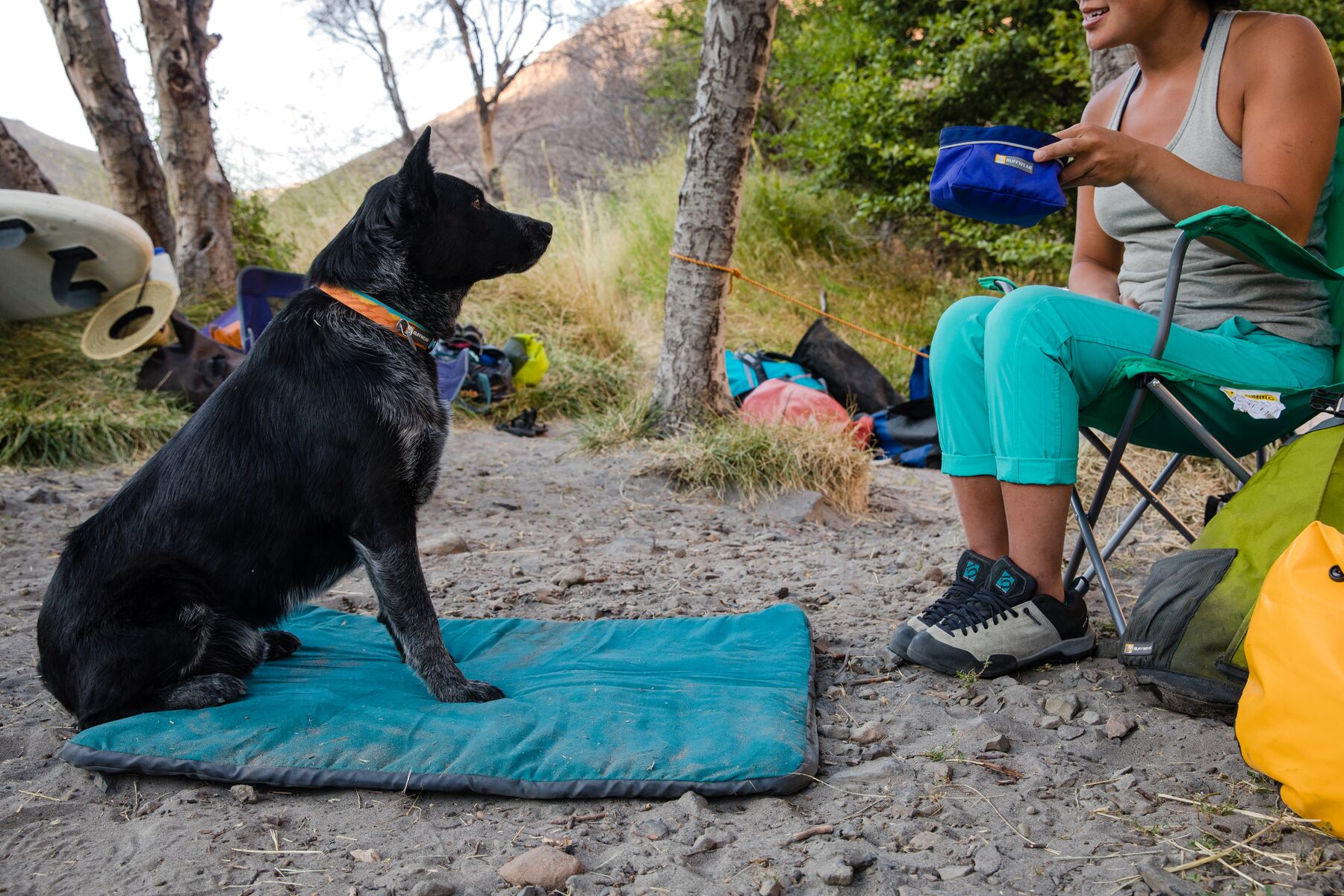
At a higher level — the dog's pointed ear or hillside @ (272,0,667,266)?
hillside @ (272,0,667,266)

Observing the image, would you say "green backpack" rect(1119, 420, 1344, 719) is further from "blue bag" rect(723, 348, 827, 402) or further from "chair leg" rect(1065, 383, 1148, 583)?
"blue bag" rect(723, 348, 827, 402)

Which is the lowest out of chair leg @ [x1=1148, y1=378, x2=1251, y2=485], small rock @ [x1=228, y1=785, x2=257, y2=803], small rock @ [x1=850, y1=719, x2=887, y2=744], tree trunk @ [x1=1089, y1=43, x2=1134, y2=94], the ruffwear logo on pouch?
small rock @ [x1=850, y1=719, x2=887, y2=744]

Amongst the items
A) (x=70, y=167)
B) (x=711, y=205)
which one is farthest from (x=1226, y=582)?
(x=70, y=167)

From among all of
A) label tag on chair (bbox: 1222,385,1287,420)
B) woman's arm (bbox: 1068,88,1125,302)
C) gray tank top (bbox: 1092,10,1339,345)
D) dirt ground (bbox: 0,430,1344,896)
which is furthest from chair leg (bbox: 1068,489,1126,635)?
woman's arm (bbox: 1068,88,1125,302)

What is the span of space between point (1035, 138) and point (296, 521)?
1948 millimetres

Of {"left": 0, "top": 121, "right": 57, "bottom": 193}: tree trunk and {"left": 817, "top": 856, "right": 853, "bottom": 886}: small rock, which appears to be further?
{"left": 0, "top": 121, "right": 57, "bottom": 193}: tree trunk

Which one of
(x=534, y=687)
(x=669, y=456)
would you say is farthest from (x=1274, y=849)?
(x=669, y=456)

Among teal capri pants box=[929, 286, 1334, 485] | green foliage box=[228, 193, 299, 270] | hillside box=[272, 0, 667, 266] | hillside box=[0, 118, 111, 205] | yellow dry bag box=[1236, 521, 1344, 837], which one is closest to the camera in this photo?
yellow dry bag box=[1236, 521, 1344, 837]

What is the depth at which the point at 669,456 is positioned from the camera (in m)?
4.46

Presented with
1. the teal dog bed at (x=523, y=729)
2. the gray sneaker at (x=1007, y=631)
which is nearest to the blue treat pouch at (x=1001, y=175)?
the gray sneaker at (x=1007, y=631)

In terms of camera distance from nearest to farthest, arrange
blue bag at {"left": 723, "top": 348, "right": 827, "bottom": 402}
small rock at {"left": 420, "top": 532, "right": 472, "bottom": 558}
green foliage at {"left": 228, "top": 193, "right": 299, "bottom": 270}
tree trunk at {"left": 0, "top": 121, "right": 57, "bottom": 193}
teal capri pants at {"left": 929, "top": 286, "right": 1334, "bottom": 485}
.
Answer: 1. teal capri pants at {"left": 929, "top": 286, "right": 1334, "bottom": 485}
2. small rock at {"left": 420, "top": 532, "right": 472, "bottom": 558}
3. tree trunk at {"left": 0, "top": 121, "right": 57, "bottom": 193}
4. blue bag at {"left": 723, "top": 348, "right": 827, "bottom": 402}
5. green foliage at {"left": 228, "top": 193, "right": 299, "bottom": 270}

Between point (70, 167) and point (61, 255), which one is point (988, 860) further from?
point (70, 167)

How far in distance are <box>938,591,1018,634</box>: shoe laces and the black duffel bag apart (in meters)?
3.66

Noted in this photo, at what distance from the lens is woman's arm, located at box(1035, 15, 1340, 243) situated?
195 cm
